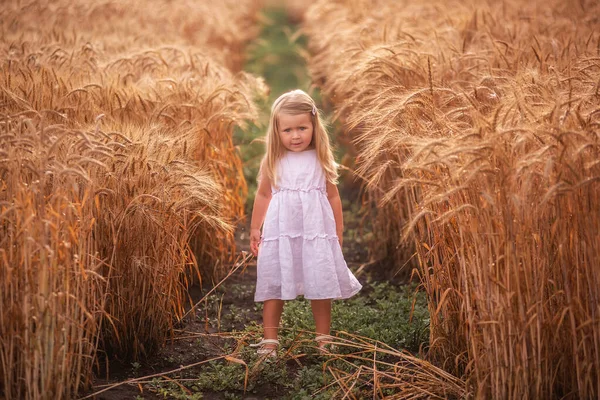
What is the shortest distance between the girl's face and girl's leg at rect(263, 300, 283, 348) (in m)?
0.90

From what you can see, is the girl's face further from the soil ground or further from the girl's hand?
the soil ground

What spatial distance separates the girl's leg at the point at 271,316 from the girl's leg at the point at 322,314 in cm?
20

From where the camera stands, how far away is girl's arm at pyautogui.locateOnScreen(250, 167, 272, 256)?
425cm

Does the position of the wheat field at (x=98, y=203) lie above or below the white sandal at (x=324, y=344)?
above

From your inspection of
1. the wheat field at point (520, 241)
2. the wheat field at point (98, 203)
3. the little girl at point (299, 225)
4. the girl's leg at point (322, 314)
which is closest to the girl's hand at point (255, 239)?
the little girl at point (299, 225)

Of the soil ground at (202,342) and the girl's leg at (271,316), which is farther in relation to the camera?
the girl's leg at (271,316)

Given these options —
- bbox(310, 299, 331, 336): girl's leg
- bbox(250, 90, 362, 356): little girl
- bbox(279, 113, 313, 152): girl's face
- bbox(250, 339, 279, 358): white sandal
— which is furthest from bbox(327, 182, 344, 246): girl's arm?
bbox(250, 339, 279, 358): white sandal

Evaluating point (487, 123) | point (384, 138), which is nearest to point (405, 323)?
point (384, 138)

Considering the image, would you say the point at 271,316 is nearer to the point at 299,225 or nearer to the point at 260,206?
the point at 299,225

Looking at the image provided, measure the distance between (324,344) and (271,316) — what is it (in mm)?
345

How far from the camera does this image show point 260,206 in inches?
170

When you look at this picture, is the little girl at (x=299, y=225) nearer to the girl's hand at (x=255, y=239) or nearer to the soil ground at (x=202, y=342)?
the girl's hand at (x=255, y=239)

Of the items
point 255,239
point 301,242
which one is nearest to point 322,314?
point 301,242

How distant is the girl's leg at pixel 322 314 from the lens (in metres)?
4.21
